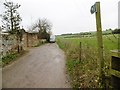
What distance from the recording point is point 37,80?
9.31m

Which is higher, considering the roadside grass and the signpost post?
the signpost post

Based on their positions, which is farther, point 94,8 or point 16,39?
point 16,39

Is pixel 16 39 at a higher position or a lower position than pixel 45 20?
lower

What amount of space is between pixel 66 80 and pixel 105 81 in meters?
3.16

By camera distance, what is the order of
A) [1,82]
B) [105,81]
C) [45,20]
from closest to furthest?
[105,81], [1,82], [45,20]

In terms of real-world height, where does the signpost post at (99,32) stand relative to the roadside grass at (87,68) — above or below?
above

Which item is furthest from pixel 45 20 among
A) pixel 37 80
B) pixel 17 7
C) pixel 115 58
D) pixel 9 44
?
pixel 115 58

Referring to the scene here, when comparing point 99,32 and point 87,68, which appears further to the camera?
point 87,68

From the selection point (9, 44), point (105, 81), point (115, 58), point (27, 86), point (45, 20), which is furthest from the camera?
point (45, 20)

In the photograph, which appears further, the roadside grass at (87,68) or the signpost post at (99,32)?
the roadside grass at (87,68)

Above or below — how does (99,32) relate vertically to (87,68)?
above

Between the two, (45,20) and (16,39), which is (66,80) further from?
(45,20)

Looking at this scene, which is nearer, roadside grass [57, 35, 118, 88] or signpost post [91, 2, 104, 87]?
signpost post [91, 2, 104, 87]

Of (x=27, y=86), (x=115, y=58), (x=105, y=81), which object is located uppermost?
(x=115, y=58)
